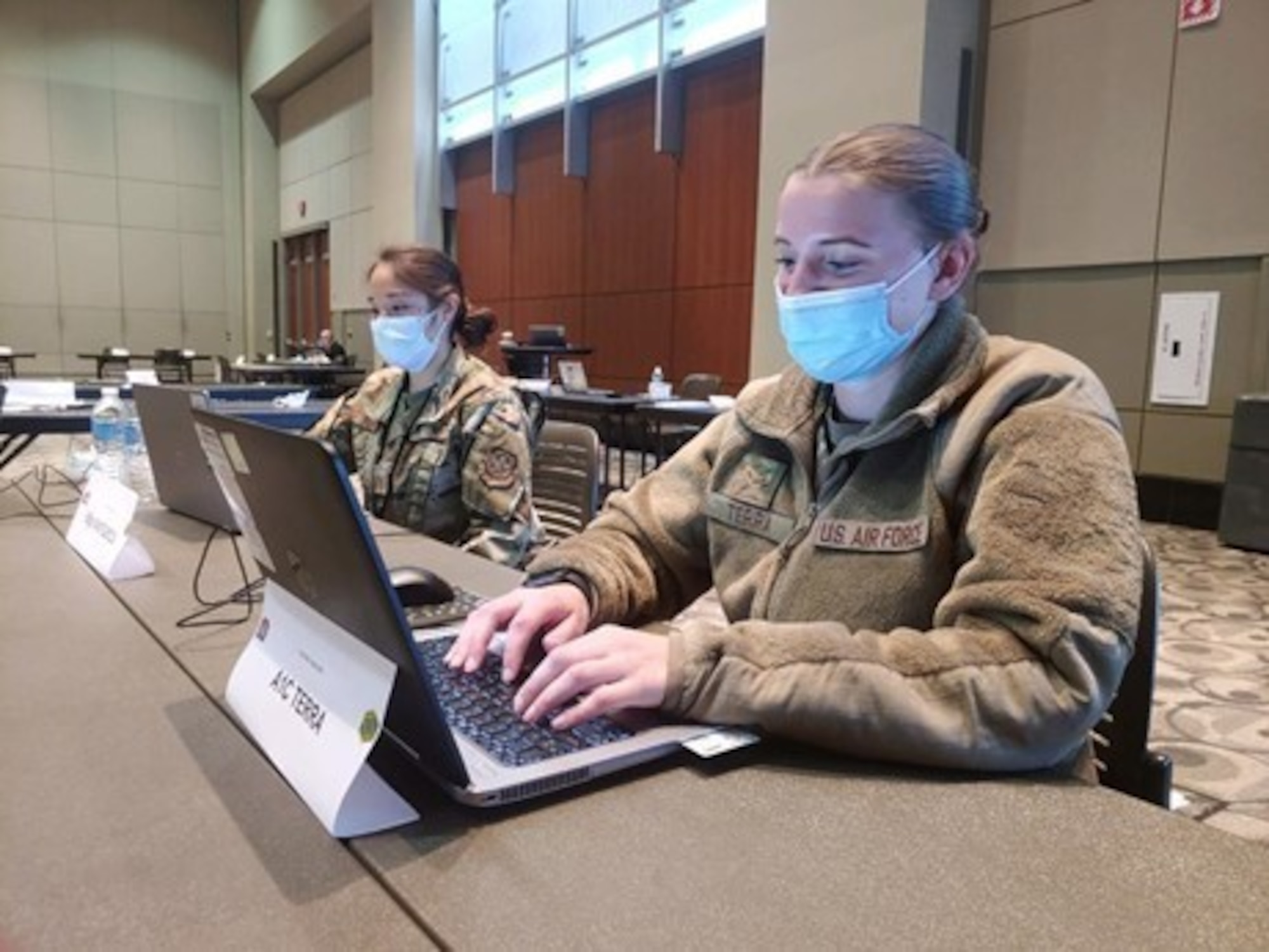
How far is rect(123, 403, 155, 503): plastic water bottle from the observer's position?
6.02 feet

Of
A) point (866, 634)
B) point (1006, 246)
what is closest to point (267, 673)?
point (866, 634)

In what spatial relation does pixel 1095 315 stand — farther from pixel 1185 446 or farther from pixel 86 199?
pixel 86 199

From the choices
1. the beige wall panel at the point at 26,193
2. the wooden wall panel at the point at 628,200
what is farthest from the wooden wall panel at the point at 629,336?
the beige wall panel at the point at 26,193

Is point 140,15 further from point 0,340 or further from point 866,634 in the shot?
point 866,634

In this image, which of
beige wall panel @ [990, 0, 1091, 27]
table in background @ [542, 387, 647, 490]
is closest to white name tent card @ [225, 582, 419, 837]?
table in background @ [542, 387, 647, 490]

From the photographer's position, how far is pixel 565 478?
207cm

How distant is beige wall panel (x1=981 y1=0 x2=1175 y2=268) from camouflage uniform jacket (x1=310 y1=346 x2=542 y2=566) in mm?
3540

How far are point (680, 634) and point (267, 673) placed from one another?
319mm

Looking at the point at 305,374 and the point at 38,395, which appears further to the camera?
the point at 305,374

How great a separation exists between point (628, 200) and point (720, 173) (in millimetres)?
→ 966

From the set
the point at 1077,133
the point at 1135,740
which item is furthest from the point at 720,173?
the point at 1135,740

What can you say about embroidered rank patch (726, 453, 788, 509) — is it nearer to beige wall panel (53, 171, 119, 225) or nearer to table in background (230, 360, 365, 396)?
table in background (230, 360, 365, 396)

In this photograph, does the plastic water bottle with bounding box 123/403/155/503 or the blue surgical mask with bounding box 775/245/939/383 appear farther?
the plastic water bottle with bounding box 123/403/155/503

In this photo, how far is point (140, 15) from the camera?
11.9m
